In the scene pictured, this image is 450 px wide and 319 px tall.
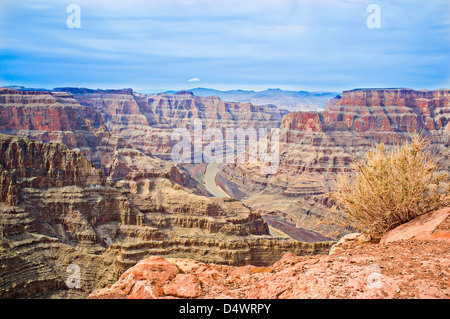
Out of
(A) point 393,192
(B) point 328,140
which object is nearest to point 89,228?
(A) point 393,192

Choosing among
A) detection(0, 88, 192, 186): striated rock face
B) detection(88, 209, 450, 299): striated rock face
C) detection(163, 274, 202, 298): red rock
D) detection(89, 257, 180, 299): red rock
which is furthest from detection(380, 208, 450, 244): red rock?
detection(0, 88, 192, 186): striated rock face

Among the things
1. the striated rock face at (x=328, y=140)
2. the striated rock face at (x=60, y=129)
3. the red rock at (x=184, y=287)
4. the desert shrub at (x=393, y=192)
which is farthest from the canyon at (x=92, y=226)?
the striated rock face at (x=60, y=129)

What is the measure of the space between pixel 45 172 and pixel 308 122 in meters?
94.9

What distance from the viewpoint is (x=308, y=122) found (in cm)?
12706

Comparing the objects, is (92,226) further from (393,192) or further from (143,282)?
(393,192)

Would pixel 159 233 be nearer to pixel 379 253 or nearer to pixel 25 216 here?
pixel 25 216

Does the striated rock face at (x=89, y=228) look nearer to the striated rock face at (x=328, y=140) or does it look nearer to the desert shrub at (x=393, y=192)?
the desert shrub at (x=393, y=192)

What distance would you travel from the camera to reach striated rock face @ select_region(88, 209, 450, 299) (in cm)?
727

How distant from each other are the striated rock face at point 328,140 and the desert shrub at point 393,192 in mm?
69661

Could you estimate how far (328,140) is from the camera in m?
118

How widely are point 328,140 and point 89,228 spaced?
8916 cm

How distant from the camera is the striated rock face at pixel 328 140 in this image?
97.3 m

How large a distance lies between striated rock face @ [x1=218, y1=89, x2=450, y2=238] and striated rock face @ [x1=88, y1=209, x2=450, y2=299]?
72464mm
